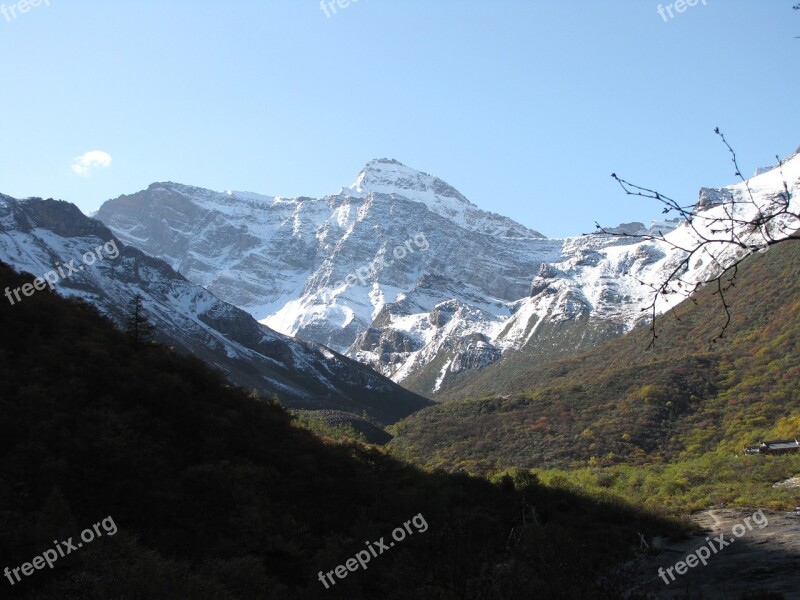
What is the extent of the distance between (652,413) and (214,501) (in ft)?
286

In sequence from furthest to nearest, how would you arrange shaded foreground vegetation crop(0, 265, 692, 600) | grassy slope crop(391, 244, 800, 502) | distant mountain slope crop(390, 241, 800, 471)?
distant mountain slope crop(390, 241, 800, 471) → grassy slope crop(391, 244, 800, 502) → shaded foreground vegetation crop(0, 265, 692, 600)

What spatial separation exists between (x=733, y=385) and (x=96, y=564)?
10836 centimetres

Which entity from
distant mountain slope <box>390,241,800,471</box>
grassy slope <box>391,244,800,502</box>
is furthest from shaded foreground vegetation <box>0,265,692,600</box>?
distant mountain slope <box>390,241,800,471</box>

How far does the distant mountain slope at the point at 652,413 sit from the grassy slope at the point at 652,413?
186mm

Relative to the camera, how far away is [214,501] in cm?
2889

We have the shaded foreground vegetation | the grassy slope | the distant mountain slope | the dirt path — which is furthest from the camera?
the distant mountain slope

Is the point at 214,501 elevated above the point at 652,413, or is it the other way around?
the point at 214,501

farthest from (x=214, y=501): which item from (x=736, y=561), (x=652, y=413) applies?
(x=652, y=413)

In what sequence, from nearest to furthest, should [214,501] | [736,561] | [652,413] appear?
[214,501], [736,561], [652,413]

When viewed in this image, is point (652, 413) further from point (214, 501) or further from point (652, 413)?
point (214, 501)

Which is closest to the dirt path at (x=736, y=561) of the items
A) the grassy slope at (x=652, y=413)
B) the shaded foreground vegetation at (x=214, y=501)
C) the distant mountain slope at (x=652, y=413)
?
the shaded foreground vegetation at (x=214, y=501)

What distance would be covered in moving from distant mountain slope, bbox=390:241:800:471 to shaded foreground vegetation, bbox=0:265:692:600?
3972 centimetres

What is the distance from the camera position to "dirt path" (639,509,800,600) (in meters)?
25.3

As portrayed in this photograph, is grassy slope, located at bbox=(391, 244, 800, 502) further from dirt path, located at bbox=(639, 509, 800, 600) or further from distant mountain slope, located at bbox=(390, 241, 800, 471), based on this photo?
dirt path, located at bbox=(639, 509, 800, 600)
